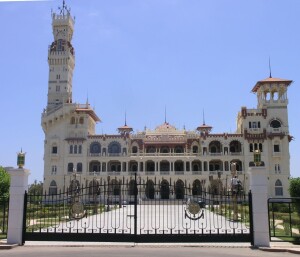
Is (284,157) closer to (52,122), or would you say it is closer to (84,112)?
(84,112)

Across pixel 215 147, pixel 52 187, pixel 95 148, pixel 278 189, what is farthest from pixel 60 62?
pixel 278 189

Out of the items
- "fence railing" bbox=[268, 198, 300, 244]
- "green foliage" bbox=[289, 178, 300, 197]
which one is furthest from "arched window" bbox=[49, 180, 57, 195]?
"fence railing" bbox=[268, 198, 300, 244]

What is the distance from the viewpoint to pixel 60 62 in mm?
76375

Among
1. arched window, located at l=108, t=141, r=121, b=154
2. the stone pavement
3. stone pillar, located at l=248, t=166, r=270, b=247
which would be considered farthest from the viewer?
arched window, located at l=108, t=141, r=121, b=154

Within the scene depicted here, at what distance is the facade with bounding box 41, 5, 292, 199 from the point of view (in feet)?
229

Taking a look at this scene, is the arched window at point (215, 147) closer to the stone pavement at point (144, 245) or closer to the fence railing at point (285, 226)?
the fence railing at point (285, 226)

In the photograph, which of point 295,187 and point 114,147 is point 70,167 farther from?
point 295,187

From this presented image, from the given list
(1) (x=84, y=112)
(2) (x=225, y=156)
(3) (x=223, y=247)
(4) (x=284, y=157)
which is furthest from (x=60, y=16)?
(3) (x=223, y=247)

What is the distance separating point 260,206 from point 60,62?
67.3 meters

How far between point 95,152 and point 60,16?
28291 mm

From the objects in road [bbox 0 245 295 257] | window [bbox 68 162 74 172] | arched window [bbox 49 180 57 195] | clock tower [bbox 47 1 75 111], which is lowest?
road [bbox 0 245 295 257]

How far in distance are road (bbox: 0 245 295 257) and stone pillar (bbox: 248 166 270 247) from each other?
2.36ft

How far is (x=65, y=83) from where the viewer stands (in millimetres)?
75750

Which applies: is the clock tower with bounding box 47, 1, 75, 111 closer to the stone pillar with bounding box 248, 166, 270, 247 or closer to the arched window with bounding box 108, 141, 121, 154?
the arched window with bounding box 108, 141, 121, 154
